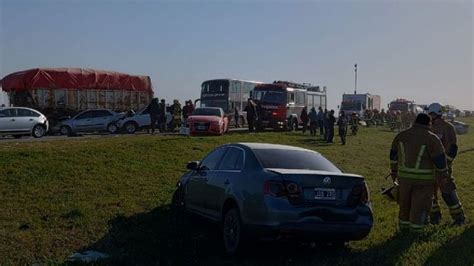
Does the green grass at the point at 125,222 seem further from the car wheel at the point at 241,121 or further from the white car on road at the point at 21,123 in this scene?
the car wheel at the point at 241,121

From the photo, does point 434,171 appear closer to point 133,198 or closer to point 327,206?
point 327,206

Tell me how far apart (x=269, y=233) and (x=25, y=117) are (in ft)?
68.6

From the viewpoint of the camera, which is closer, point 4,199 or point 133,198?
point 4,199

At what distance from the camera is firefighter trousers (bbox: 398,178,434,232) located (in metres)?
8.24

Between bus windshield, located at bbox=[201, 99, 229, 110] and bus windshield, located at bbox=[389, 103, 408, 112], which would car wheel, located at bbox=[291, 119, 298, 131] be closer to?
bus windshield, located at bbox=[201, 99, 229, 110]

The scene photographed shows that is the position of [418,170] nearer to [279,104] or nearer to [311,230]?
[311,230]

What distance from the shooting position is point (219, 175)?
8.95 metres

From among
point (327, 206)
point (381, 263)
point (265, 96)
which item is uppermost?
point (265, 96)

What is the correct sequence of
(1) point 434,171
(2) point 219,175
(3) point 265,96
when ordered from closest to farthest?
(1) point 434,171 < (2) point 219,175 < (3) point 265,96

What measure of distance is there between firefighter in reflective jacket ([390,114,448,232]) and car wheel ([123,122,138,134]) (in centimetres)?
2365

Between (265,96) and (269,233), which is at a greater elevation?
(265,96)

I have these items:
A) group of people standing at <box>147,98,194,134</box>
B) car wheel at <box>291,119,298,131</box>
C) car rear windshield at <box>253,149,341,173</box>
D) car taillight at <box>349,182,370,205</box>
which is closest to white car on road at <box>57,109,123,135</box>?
group of people standing at <box>147,98,194,134</box>

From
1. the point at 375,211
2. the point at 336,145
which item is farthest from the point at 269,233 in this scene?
the point at 336,145

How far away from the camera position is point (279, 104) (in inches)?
1321
